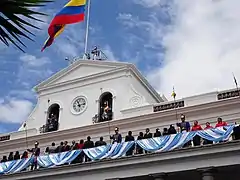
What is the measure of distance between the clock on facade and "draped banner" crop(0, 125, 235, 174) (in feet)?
22.7

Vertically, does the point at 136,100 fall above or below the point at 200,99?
above

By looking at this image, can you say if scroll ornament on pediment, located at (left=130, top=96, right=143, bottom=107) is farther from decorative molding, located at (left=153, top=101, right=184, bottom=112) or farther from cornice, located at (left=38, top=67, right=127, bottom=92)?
cornice, located at (left=38, top=67, right=127, bottom=92)

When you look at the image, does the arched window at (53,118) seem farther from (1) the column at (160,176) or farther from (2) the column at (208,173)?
(2) the column at (208,173)

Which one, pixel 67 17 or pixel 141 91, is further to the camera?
pixel 141 91

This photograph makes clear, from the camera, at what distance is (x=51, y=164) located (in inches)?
690

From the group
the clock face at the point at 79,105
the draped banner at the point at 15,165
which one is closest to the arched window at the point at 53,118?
the clock face at the point at 79,105

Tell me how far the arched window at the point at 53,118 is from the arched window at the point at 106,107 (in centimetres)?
344

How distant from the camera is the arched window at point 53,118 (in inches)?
1000

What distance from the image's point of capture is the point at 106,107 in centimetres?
2388

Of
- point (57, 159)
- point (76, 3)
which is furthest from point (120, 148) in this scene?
point (76, 3)

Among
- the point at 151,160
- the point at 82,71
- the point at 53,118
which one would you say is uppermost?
the point at 82,71

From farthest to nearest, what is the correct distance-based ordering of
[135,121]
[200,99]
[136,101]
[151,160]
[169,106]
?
[136,101]
[135,121]
[169,106]
[200,99]
[151,160]

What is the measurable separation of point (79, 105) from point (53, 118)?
7.36ft

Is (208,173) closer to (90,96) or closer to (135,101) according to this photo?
(135,101)
